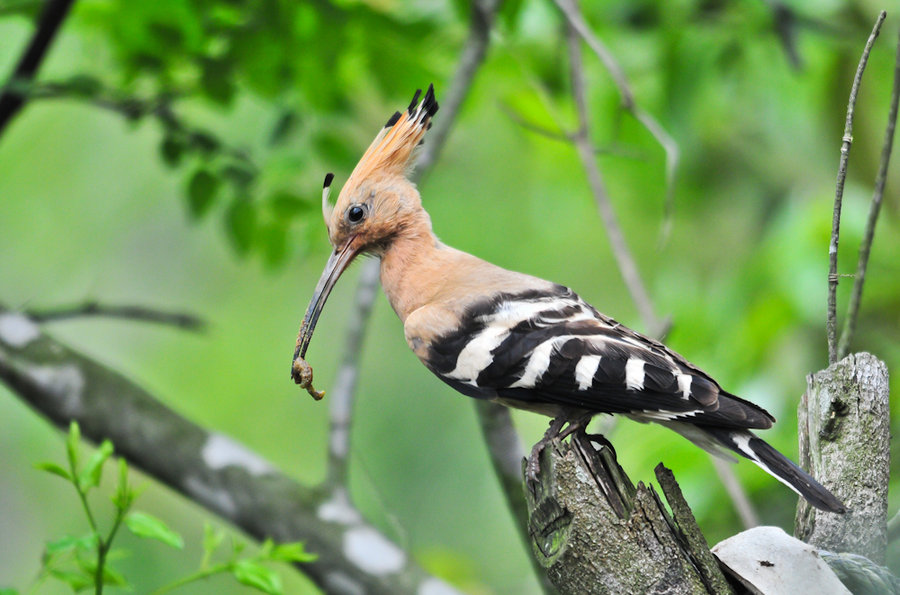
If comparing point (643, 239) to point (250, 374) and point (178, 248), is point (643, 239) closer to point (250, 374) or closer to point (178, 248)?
point (250, 374)

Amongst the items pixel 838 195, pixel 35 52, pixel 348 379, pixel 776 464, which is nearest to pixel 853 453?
pixel 776 464

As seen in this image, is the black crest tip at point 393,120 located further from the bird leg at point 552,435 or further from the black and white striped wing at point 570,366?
the bird leg at point 552,435

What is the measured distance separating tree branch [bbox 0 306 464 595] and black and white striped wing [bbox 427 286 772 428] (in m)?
0.85

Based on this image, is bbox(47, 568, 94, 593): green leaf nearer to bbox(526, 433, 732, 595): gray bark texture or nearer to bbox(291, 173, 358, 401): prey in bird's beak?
bbox(291, 173, 358, 401): prey in bird's beak

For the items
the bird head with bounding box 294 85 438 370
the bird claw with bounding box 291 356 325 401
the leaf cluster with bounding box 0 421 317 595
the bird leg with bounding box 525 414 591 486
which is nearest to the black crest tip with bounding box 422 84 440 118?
the bird head with bounding box 294 85 438 370

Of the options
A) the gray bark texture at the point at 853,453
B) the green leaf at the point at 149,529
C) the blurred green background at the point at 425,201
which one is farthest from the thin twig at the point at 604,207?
the green leaf at the point at 149,529

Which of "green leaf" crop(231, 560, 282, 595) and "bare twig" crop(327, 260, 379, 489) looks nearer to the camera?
"green leaf" crop(231, 560, 282, 595)

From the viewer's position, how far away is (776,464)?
65.1 inches

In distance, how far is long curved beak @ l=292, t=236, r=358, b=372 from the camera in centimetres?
216

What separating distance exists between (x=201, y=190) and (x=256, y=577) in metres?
1.93

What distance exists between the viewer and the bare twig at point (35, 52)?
10.4ft

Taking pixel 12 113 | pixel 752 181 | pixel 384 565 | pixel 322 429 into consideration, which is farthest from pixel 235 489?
pixel 322 429

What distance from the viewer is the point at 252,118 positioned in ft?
17.6

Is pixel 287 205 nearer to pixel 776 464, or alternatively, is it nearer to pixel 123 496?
pixel 123 496
